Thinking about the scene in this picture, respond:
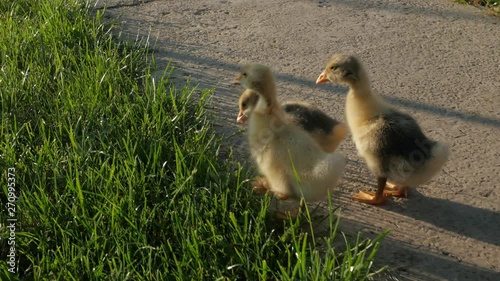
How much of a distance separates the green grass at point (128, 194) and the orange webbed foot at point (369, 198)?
215 mm

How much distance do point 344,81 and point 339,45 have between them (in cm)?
136

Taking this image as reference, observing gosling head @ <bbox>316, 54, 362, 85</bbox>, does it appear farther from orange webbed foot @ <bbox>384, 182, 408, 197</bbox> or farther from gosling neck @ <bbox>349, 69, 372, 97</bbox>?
orange webbed foot @ <bbox>384, 182, 408, 197</bbox>

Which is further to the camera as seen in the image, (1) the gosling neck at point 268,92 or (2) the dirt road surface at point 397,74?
(1) the gosling neck at point 268,92

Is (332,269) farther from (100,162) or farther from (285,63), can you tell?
(285,63)

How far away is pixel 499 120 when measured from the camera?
3832mm

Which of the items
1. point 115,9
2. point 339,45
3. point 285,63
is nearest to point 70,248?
point 285,63

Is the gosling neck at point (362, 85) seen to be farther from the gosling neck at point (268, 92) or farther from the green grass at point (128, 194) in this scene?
the green grass at point (128, 194)

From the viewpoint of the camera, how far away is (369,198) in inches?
128

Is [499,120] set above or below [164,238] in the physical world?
above

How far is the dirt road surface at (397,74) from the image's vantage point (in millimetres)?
3010

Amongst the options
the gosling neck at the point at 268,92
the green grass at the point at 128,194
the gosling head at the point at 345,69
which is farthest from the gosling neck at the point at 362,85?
the green grass at the point at 128,194

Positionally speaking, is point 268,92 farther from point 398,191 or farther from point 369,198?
point 398,191

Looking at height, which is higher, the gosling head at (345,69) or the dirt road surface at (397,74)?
the gosling head at (345,69)

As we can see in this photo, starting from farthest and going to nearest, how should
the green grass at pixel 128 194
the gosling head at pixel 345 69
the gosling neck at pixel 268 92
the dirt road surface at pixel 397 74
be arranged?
the gosling head at pixel 345 69 → the gosling neck at pixel 268 92 → the dirt road surface at pixel 397 74 → the green grass at pixel 128 194
